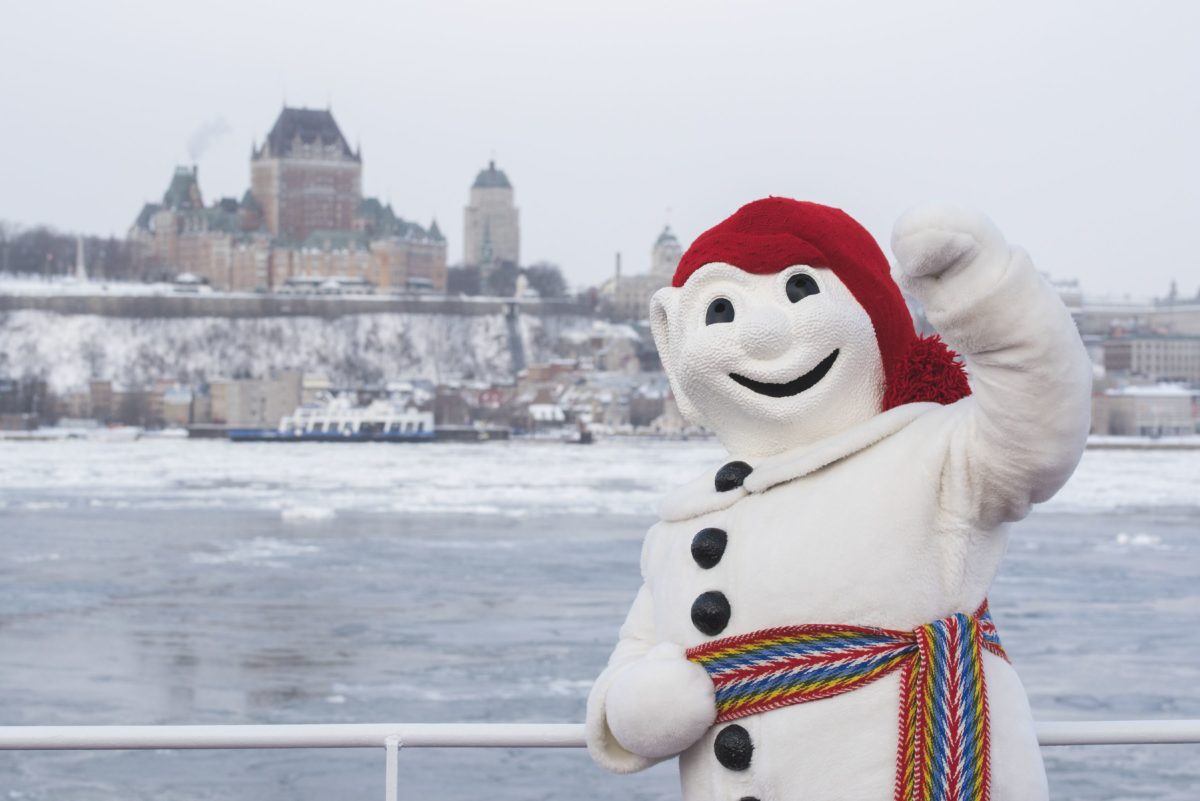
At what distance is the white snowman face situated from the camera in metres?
1.29

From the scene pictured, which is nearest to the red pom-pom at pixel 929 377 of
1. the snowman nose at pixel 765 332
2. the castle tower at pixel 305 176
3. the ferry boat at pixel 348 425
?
the snowman nose at pixel 765 332

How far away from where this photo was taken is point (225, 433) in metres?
45.6

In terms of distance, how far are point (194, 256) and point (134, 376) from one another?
9.47 m

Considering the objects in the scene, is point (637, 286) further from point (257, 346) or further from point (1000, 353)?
point (1000, 353)

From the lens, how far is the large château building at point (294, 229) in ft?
199

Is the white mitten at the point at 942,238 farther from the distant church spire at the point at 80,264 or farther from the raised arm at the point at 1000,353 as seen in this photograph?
the distant church spire at the point at 80,264

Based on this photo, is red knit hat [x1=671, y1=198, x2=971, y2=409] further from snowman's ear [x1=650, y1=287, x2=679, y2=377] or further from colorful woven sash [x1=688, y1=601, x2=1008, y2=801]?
colorful woven sash [x1=688, y1=601, x2=1008, y2=801]

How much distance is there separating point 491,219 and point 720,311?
69.0m

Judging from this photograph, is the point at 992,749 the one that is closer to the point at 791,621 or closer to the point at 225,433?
the point at 791,621

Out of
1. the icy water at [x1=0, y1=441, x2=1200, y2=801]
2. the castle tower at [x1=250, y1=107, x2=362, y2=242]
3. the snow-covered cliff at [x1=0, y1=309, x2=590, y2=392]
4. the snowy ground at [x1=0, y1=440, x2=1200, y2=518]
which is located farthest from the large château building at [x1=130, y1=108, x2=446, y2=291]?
the icy water at [x1=0, y1=441, x2=1200, y2=801]

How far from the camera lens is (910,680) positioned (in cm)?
123

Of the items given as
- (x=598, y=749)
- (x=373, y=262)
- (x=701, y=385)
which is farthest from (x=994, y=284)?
(x=373, y=262)

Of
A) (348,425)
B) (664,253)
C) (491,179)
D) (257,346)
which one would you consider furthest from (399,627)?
(491,179)

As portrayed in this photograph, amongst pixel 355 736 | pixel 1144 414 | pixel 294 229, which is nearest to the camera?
pixel 355 736
